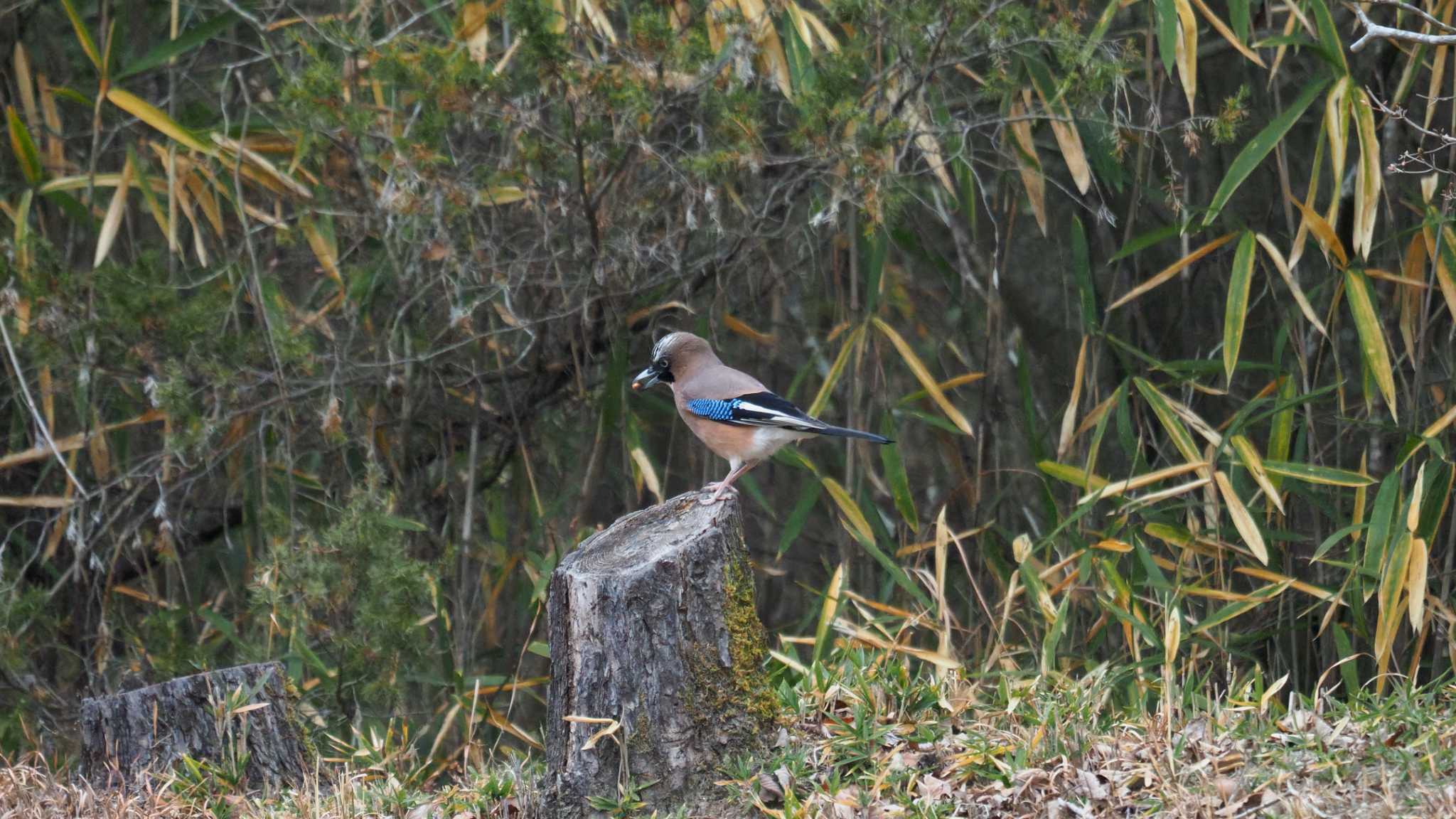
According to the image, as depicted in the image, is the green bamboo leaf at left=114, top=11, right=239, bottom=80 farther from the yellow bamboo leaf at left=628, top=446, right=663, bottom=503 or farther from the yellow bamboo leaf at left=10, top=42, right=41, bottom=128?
the yellow bamboo leaf at left=628, top=446, right=663, bottom=503

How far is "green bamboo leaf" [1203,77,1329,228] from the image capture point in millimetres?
4426

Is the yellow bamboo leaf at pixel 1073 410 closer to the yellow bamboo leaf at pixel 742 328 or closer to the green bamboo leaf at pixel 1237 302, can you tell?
the green bamboo leaf at pixel 1237 302

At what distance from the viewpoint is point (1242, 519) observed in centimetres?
459

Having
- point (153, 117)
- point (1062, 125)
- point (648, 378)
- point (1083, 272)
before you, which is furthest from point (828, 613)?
point (153, 117)

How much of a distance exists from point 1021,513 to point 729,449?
2.09 m

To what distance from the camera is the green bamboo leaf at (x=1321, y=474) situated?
4496mm

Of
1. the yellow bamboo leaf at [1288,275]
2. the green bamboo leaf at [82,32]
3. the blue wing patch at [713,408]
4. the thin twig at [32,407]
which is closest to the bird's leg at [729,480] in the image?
the blue wing patch at [713,408]

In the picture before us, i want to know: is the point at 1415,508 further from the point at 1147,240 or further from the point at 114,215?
the point at 114,215

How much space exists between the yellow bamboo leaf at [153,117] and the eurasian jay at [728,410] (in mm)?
1870

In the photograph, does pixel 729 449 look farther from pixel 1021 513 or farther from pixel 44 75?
pixel 44 75

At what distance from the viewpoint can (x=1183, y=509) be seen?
5.34m

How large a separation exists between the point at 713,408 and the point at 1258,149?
6.23 ft

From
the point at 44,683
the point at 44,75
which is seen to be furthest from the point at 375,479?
the point at 44,75

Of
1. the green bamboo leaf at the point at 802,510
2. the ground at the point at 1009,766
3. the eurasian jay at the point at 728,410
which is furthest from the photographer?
the green bamboo leaf at the point at 802,510
